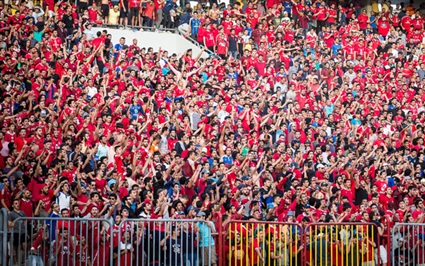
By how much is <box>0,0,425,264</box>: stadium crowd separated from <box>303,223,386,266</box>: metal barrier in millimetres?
1318

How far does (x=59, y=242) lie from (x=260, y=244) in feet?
11.3

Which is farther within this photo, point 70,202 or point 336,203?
point 336,203

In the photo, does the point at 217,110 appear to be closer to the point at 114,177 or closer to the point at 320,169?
Result: the point at 320,169

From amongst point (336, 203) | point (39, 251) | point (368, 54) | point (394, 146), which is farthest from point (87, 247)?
point (368, 54)

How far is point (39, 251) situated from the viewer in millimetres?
14008

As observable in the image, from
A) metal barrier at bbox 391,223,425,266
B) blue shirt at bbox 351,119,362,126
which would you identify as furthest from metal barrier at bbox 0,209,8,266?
blue shirt at bbox 351,119,362,126

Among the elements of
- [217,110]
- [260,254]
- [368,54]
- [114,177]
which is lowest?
[260,254]

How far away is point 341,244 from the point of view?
16.1 m

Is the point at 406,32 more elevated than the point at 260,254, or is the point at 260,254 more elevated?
the point at 406,32

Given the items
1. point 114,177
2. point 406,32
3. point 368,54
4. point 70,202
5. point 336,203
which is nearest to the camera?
point 70,202

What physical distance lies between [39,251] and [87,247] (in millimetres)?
760

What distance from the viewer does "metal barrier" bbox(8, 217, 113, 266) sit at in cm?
1396

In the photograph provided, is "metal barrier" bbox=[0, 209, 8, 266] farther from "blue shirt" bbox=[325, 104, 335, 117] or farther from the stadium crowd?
"blue shirt" bbox=[325, 104, 335, 117]

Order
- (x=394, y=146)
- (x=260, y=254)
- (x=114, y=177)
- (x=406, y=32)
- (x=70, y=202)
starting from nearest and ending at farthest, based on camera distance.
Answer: (x=260, y=254)
(x=70, y=202)
(x=114, y=177)
(x=394, y=146)
(x=406, y=32)
